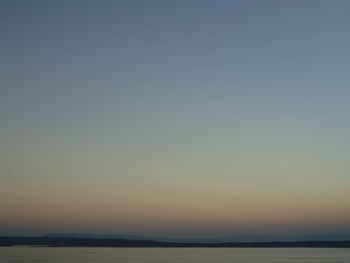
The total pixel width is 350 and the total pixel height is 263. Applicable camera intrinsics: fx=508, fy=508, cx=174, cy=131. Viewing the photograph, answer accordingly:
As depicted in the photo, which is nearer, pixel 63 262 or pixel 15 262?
pixel 15 262

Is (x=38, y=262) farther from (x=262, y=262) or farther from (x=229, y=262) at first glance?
(x=262, y=262)

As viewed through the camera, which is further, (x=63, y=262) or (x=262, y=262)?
(x=262, y=262)

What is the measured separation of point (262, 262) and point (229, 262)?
6412 millimetres

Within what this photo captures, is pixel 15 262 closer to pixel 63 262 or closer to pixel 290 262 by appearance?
pixel 63 262

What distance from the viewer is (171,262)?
89562 millimetres

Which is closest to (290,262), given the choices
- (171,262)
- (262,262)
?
(262,262)

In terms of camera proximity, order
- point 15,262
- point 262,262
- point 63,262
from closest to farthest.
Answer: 1. point 15,262
2. point 63,262
3. point 262,262

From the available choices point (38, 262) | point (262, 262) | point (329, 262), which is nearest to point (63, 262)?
point (38, 262)

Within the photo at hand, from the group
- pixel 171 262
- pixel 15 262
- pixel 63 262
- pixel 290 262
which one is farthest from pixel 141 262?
pixel 290 262

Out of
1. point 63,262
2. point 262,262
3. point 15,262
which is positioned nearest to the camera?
point 15,262

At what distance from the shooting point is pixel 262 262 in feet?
310

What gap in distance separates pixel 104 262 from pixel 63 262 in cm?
704

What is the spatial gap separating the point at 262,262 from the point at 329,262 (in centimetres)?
1196

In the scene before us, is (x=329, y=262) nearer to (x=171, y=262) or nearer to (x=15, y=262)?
(x=171, y=262)
